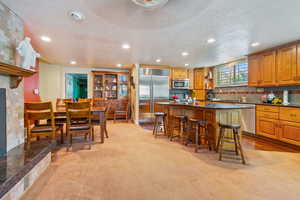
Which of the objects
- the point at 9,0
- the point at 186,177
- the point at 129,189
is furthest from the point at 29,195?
the point at 9,0

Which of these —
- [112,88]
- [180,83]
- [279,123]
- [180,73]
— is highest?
[180,73]

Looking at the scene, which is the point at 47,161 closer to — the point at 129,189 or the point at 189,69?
the point at 129,189

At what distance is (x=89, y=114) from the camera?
2.87 m

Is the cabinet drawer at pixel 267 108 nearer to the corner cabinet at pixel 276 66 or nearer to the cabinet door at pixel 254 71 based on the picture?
the corner cabinet at pixel 276 66

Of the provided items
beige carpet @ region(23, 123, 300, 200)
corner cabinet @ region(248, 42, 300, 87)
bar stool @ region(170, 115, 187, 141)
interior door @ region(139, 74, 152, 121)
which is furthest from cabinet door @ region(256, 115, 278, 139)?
interior door @ region(139, 74, 152, 121)

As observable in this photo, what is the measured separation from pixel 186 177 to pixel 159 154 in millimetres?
818

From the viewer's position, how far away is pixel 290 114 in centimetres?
296

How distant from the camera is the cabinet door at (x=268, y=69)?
3.52 m

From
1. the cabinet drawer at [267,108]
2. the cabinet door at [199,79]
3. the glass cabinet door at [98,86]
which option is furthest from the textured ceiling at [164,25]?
the glass cabinet door at [98,86]

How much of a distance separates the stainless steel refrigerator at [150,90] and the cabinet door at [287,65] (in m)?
3.38

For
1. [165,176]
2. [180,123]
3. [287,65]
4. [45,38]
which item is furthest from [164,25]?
[287,65]

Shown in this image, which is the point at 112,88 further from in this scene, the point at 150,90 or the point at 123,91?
the point at 150,90

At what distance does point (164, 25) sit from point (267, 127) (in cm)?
349

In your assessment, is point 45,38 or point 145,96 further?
point 145,96
